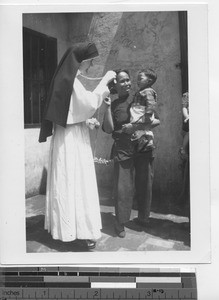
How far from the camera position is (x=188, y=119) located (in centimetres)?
77

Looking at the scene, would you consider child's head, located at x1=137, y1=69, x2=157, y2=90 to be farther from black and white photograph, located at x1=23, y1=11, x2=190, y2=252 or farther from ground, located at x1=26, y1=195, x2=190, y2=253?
ground, located at x1=26, y1=195, x2=190, y2=253

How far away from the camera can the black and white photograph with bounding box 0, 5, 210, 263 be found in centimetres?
76

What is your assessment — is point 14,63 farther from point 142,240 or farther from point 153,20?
point 142,240

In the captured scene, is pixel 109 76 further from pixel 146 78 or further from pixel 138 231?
pixel 138 231

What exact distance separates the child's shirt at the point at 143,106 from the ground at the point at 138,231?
198mm

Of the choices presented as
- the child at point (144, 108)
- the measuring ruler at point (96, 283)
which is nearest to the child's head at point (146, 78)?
the child at point (144, 108)

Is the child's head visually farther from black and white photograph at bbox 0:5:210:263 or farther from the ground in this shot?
the ground

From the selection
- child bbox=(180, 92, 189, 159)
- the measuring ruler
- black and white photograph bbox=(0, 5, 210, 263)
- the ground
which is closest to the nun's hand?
black and white photograph bbox=(0, 5, 210, 263)

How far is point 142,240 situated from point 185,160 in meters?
0.20

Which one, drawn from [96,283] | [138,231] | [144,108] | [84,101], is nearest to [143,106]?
[144,108]

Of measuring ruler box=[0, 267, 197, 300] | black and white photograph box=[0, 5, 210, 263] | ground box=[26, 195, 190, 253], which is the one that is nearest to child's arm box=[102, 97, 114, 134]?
black and white photograph box=[0, 5, 210, 263]

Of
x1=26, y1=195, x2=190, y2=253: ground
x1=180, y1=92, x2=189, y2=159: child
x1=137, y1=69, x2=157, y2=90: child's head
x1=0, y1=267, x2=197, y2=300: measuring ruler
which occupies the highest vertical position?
x1=137, y1=69, x2=157, y2=90: child's head

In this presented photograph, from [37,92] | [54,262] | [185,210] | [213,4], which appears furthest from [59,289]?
[213,4]

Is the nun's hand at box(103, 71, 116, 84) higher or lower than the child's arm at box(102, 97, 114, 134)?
higher
